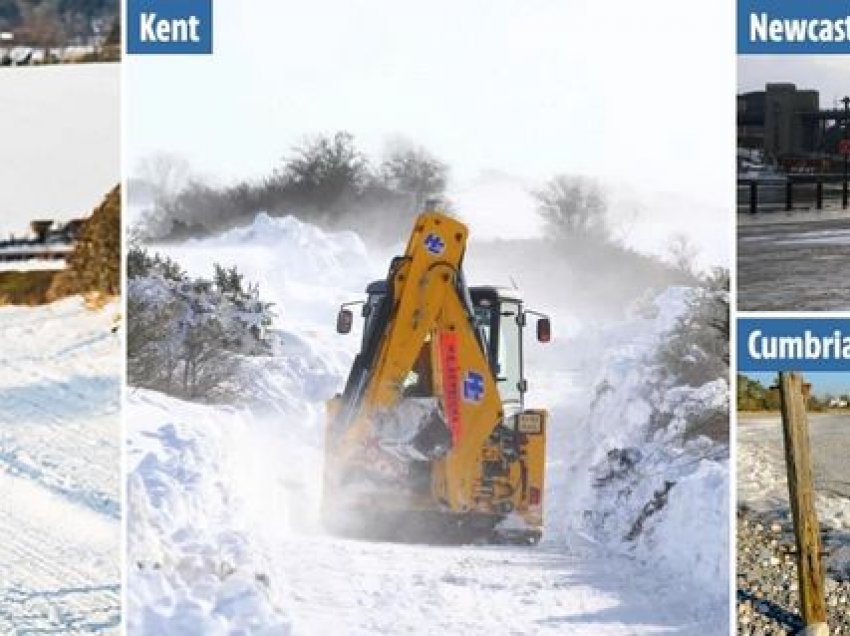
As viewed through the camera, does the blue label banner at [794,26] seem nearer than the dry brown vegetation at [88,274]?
Yes

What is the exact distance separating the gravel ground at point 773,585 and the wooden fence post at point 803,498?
0.03 meters

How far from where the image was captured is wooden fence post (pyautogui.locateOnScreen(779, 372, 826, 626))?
490 centimetres

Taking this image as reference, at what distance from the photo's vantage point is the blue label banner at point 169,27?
193 inches

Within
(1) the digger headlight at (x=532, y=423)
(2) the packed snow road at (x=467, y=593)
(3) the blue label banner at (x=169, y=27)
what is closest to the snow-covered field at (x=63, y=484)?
(2) the packed snow road at (x=467, y=593)

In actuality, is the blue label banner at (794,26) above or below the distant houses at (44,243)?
above

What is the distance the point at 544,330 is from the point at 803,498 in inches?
32.9

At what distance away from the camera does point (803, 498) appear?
16.1 feet

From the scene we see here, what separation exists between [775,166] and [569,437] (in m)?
0.93

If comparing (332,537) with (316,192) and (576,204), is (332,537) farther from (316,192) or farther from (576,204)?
(576,204)

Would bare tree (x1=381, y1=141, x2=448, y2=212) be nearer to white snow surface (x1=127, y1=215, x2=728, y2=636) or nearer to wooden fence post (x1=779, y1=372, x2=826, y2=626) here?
white snow surface (x1=127, y1=215, x2=728, y2=636)

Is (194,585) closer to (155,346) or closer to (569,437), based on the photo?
(155,346)

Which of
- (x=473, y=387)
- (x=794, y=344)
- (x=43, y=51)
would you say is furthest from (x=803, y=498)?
(x=43, y=51)

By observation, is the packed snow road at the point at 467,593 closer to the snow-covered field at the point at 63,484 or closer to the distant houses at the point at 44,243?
the snow-covered field at the point at 63,484

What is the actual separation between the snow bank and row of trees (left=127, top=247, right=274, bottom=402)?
954 millimetres
